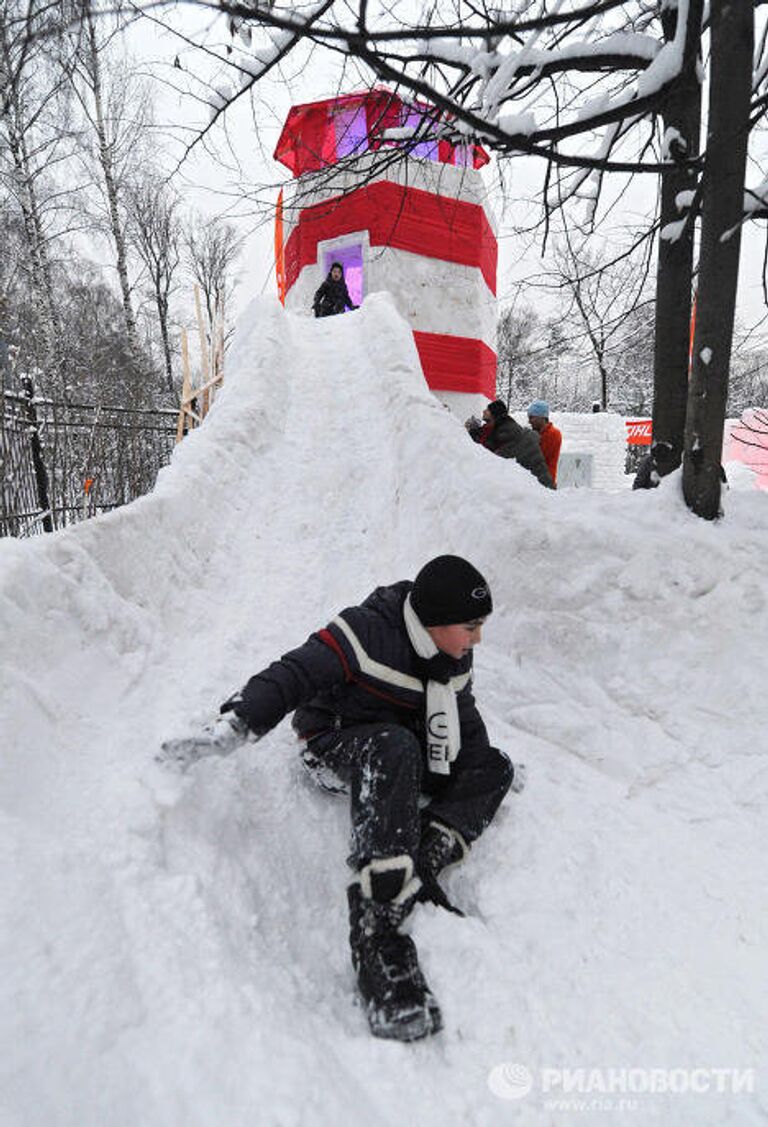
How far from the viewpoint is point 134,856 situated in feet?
5.49

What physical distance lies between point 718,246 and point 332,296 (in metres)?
9.48

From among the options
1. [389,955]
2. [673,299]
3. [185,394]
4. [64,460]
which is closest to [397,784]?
[389,955]

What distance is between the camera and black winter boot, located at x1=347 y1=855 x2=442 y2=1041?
147cm

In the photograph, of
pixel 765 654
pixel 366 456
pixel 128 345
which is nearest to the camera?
pixel 765 654

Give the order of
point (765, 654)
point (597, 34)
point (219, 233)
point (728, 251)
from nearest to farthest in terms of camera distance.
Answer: point (765, 654)
point (728, 251)
point (597, 34)
point (219, 233)

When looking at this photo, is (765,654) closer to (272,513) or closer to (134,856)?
(134,856)

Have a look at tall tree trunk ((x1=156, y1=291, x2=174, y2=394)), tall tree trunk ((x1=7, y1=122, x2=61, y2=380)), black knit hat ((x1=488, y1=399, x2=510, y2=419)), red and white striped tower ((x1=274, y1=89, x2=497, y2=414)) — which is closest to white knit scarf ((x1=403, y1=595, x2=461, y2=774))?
black knit hat ((x1=488, y1=399, x2=510, y2=419))

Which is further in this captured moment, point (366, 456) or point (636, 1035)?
point (366, 456)

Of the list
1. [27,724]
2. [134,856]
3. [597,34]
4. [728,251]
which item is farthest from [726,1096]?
[597,34]

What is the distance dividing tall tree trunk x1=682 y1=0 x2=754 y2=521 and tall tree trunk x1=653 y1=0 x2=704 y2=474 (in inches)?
32.8

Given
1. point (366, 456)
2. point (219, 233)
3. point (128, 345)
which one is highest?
point (219, 233)

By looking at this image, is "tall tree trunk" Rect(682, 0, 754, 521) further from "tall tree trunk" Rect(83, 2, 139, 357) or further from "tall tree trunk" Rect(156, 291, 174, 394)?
"tall tree trunk" Rect(156, 291, 174, 394)

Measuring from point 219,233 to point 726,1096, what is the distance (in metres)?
32.5

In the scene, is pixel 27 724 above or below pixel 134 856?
above
